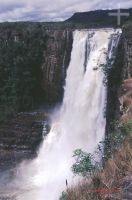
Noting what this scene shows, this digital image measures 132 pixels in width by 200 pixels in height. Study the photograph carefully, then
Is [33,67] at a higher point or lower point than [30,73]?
higher

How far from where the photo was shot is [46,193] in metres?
26.1

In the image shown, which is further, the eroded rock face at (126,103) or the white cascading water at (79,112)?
the white cascading water at (79,112)

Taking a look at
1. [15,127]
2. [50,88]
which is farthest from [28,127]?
[50,88]

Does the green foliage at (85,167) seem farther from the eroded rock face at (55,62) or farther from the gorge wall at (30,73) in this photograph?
the eroded rock face at (55,62)

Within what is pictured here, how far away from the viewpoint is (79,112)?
36.0 meters

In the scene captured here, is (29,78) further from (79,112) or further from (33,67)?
(79,112)

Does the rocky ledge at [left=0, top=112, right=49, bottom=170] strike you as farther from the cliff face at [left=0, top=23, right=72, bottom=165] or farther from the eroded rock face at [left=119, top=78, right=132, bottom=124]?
the eroded rock face at [left=119, top=78, right=132, bottom=124]

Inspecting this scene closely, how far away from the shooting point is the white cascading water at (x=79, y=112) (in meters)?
32.0

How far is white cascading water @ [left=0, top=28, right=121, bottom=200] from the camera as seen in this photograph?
31969mm

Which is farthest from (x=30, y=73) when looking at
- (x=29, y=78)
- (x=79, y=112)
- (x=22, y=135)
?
(x=79, y=112)

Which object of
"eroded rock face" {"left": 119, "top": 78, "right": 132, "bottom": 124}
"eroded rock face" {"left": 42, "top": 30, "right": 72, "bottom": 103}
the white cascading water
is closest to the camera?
"eroded rock face" {"left": 119, "top": 78, "right": 132, "bottom": 124}

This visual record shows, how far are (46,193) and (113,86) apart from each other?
420 inches

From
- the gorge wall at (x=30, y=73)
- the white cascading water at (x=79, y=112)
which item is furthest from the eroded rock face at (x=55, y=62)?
the white cascading water at (x=79, y=112)

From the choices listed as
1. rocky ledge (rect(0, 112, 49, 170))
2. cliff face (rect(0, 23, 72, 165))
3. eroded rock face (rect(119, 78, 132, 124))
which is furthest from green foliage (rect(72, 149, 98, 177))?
cliff face (rect(0, 23, 72, 165))
